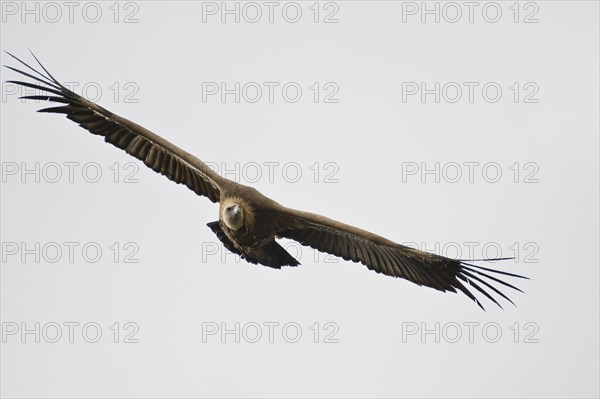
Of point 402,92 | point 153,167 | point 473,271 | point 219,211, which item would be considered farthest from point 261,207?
point 402,92

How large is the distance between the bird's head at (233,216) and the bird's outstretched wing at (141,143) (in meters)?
0.63

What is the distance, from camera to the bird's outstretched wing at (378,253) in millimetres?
16391

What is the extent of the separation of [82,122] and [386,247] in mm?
4453

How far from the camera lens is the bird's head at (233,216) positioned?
52.5 ft

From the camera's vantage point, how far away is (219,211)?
54.5 feet

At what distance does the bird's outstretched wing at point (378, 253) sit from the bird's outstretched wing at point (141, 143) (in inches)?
→ 48.8

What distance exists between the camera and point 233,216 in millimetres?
16016

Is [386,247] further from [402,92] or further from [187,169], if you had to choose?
[402,92]

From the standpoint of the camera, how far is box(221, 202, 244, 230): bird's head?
16.0 m

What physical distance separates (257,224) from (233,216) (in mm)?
482

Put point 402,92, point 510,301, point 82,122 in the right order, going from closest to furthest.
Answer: point 510,301, point 82,122, point 402,92

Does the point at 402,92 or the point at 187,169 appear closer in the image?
the point at 187,169

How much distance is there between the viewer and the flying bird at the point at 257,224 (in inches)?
642

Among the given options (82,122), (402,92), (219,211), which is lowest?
(219,211)
